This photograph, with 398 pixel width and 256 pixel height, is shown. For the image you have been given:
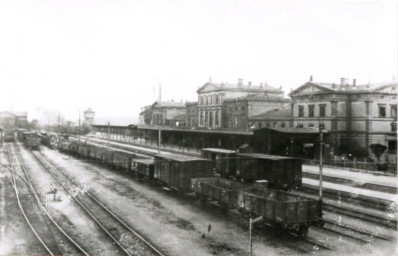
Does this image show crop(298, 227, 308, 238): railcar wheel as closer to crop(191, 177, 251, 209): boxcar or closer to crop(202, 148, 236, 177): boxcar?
crop(191, 177, 251, 209): boxcar

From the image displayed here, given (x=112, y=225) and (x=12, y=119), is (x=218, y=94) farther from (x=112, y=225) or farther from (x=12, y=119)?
(x=12, y=119)

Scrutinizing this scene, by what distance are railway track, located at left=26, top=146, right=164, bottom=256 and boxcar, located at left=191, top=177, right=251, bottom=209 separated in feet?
15.2

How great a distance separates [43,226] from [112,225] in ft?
10.3

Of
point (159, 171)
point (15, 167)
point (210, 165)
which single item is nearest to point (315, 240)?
point (210, 165)

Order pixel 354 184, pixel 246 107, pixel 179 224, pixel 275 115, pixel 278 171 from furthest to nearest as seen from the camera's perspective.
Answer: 1. pixel 246 107
2. pixel 275 115
3. pixel 354 184
4. pixel 278 171
5. pixel 179 224

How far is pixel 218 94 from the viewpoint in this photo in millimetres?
76125

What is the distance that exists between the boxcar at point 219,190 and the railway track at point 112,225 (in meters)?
4.64

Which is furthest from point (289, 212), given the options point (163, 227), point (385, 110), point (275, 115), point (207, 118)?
point (207, 118)

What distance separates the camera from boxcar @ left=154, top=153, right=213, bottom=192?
22016mm

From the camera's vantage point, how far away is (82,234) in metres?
15.9

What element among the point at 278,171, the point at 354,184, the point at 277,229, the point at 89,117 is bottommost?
the point at 277,229

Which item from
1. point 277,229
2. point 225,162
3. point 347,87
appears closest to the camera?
point 277,229

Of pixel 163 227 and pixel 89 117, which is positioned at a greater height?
pixel 89 117

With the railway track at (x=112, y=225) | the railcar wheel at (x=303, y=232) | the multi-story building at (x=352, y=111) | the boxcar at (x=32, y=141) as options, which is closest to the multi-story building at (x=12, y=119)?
the boxcar at (x=32, y=141)
